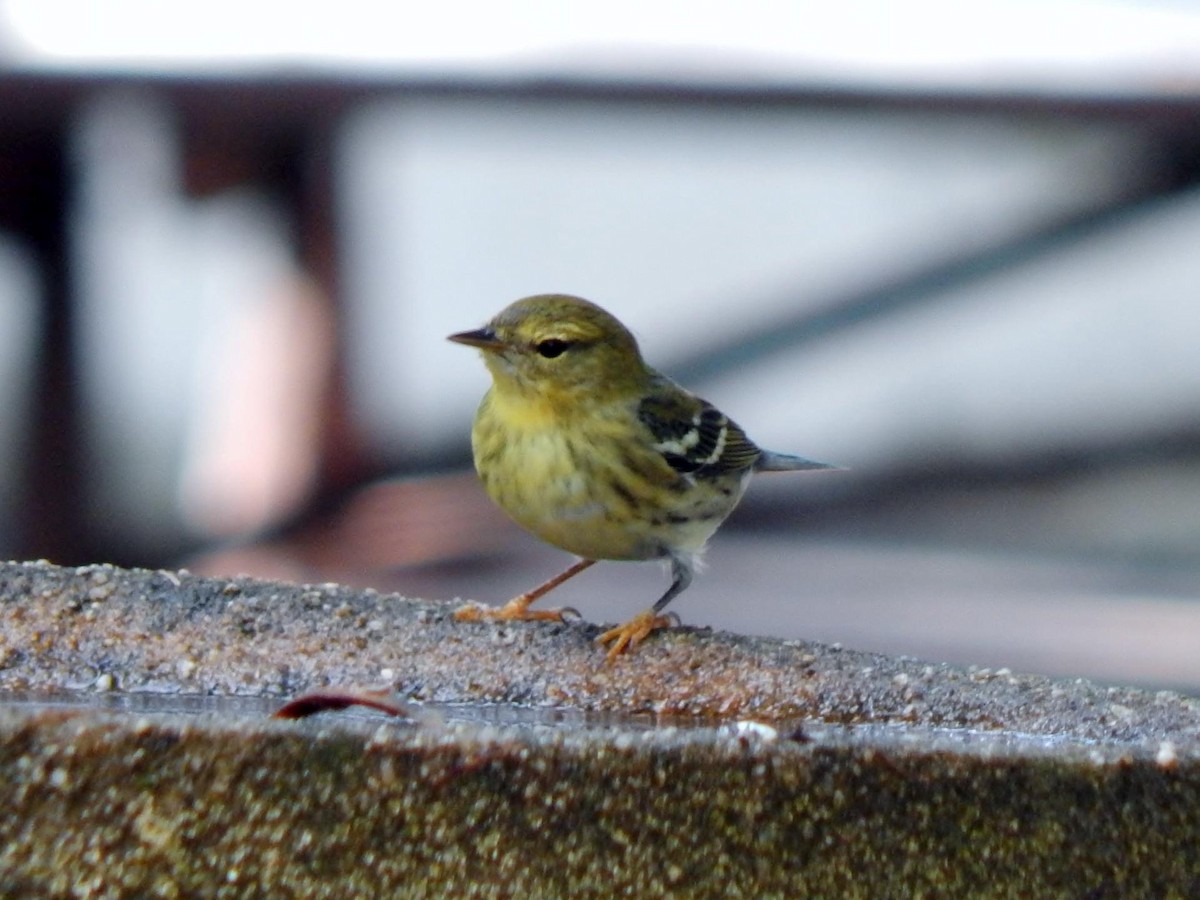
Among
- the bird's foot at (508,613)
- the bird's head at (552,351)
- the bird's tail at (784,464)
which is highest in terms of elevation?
the bird's head at (552,351)

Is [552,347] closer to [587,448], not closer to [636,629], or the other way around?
[587,448]

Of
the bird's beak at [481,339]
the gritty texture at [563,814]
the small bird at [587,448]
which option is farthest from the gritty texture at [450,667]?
the bird's beak at [481,339]

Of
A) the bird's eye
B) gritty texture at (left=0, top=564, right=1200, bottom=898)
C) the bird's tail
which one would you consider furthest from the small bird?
gritty texture at (left=0, top=564, right=1200, bottom=898)

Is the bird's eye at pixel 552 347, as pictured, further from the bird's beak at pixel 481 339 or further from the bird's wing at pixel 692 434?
the bird's wing at pixel 692 434

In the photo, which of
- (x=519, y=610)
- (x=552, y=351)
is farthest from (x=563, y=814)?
(x=552, y=351)

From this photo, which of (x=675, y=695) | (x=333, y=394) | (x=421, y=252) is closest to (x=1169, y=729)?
(x=675, y=695)
